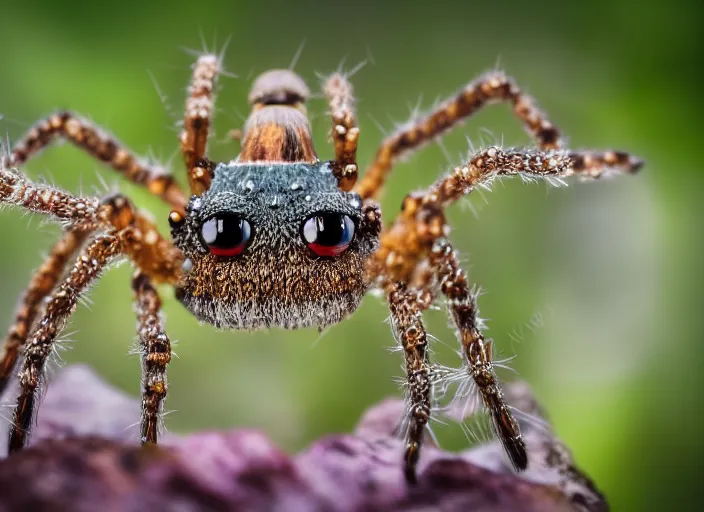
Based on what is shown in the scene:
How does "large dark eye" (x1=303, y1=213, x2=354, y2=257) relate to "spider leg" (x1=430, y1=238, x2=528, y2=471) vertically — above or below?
above

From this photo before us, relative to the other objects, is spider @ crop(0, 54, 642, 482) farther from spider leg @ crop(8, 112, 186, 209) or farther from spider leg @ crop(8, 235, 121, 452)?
spider leg @ crop(8, 112, 186, 209)

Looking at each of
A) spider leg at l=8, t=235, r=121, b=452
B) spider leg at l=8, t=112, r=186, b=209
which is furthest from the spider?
spider leg at l=8, t=112, r=186, b=209

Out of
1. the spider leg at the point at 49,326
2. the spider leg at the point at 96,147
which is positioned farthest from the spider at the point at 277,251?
the spider leg at the point at 96,147

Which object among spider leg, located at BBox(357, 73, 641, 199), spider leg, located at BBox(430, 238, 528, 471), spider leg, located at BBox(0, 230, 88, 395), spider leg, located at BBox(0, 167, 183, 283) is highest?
spider leg, located at BBox(357, 73, 641, 199)

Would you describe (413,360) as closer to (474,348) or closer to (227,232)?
(474,348)

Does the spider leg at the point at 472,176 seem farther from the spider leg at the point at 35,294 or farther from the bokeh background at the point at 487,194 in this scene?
the spider leg at the point at 35,294

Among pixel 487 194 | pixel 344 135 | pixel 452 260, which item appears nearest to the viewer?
pixel 452 260

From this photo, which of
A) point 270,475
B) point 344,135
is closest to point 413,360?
point 270,475
